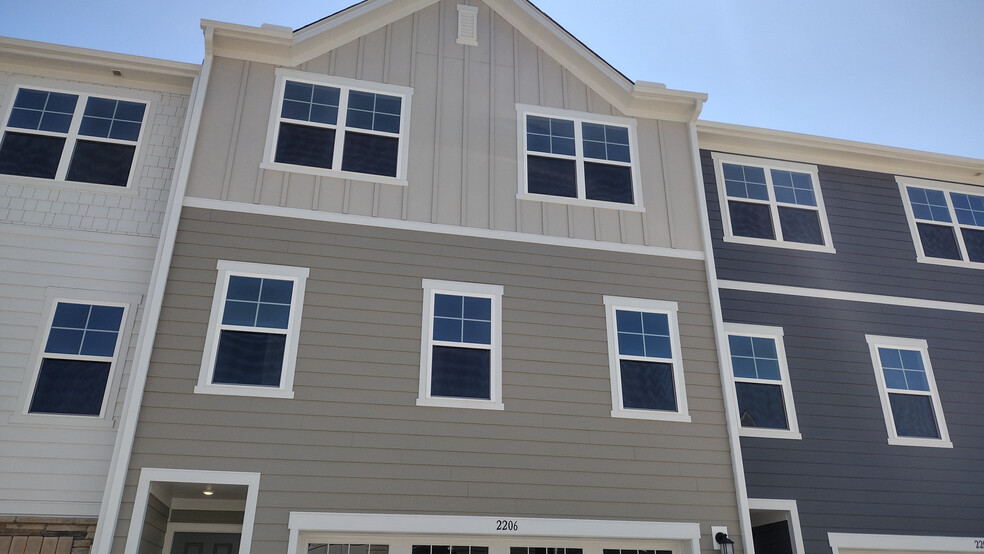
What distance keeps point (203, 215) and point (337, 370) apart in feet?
8.87

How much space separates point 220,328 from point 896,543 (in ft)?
30.6

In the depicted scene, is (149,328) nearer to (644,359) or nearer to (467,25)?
(644,359)

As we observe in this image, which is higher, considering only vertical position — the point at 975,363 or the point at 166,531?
the point at 975,363

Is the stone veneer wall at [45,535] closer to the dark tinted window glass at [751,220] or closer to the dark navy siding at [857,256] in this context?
the dark navy siding at [857,256]

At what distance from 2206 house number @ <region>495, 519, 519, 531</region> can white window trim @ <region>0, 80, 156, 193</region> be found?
6485mm

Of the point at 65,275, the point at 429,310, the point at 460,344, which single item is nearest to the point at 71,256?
the point at 65,275

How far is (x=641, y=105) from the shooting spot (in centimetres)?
1195

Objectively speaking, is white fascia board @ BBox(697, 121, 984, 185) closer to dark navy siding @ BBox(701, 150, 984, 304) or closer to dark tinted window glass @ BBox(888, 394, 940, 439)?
dark navy siding @ BBox(701, 150, 984, 304)

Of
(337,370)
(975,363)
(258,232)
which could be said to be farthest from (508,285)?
(975,363)

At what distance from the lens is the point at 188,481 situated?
830 cm

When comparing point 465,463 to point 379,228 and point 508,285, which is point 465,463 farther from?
point 379,228

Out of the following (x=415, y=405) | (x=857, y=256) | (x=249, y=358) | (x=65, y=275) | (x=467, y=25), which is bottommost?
(x=415, y=405)

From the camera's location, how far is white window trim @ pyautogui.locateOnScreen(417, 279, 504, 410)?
30.7 feet

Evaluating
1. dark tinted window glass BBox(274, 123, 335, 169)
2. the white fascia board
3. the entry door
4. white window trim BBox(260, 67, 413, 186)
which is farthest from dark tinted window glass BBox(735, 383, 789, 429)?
the entry door
